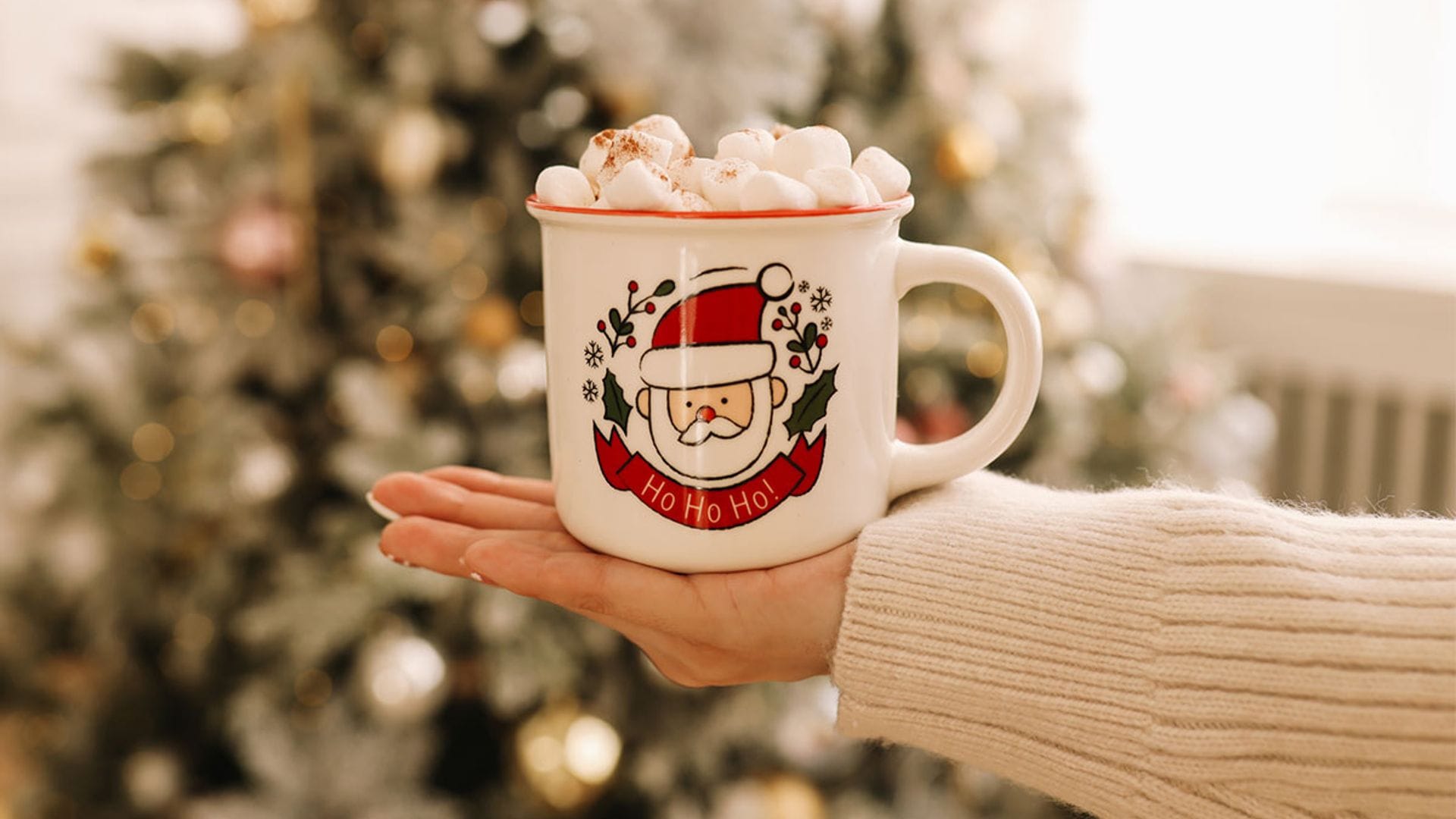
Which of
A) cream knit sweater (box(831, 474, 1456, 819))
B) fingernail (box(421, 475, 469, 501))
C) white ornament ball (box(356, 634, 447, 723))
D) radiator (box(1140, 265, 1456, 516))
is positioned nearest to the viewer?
cream knit sweater (box(831, 474, 1456, 819))

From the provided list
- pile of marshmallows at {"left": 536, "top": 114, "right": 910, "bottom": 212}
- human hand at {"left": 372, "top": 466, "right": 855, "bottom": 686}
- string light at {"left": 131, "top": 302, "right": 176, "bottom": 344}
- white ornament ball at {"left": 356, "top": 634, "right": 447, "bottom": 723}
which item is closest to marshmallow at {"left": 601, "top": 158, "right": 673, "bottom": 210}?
pile of marshmallows at {"left": 536, "top": 114, "right": 910, "bottom": 212}

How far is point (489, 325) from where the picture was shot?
1357mm

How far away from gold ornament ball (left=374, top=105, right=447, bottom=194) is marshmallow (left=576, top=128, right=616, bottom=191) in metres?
0.69

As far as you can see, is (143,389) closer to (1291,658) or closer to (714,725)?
(714,725)

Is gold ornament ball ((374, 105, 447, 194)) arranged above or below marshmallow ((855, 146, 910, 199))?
above

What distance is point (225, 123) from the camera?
1.45 meters

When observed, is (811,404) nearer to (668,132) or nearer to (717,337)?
(717,337)

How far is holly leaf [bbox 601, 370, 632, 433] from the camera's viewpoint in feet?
2.24

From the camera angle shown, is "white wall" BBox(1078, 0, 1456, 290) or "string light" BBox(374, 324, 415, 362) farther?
"white wall" BBox(1078, 0, 1456, 290)

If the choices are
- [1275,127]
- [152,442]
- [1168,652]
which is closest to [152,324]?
[152,442]

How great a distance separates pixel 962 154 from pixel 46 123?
1.79 meters

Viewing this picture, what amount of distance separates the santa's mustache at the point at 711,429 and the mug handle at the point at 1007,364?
0.14 m

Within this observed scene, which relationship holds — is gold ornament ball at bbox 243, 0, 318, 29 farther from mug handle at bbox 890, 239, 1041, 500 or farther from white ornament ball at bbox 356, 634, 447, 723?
mug handle at bbox 890, 239, 1041, 500

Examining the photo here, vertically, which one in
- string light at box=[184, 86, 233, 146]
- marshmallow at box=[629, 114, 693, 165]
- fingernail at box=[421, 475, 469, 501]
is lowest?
fingernail at box=[421, 475, 469, 501]
